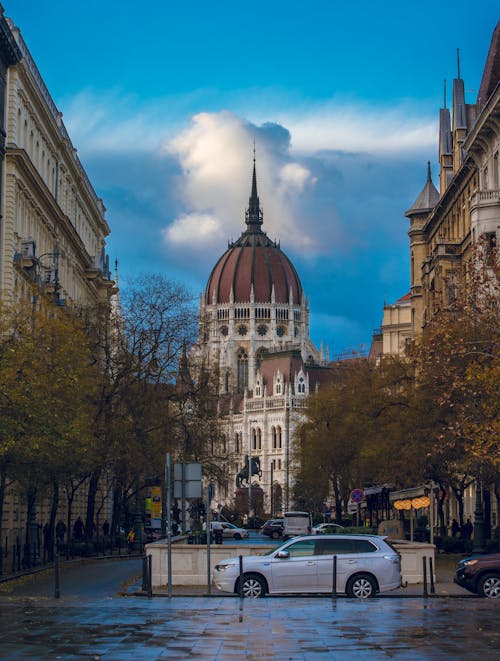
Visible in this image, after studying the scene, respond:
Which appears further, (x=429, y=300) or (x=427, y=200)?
(x=427, y=200)

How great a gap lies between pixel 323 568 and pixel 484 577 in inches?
152

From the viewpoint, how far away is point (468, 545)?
52781mm

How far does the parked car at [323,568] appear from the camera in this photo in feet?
96.9

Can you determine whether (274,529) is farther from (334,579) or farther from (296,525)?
(334,579)

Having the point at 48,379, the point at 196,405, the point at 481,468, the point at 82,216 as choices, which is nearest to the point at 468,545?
the point at 481,468

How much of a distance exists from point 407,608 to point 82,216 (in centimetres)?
6181

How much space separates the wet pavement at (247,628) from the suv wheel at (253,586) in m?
0.32

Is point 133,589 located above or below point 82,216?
below

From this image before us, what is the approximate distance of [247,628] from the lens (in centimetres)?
2119

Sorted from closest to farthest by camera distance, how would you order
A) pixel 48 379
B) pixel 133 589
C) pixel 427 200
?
pixel 133 589 < pixel 48 379 < pixel 427 200

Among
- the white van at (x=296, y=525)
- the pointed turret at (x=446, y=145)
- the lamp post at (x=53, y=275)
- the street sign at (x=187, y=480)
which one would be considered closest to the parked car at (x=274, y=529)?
the white van at (x=296, y=525)

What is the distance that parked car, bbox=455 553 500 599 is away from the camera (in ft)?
99.2

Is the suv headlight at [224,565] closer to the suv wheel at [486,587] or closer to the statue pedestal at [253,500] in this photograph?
the suv wheel at [486,587]

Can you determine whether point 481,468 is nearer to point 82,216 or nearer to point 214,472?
point 214,472
